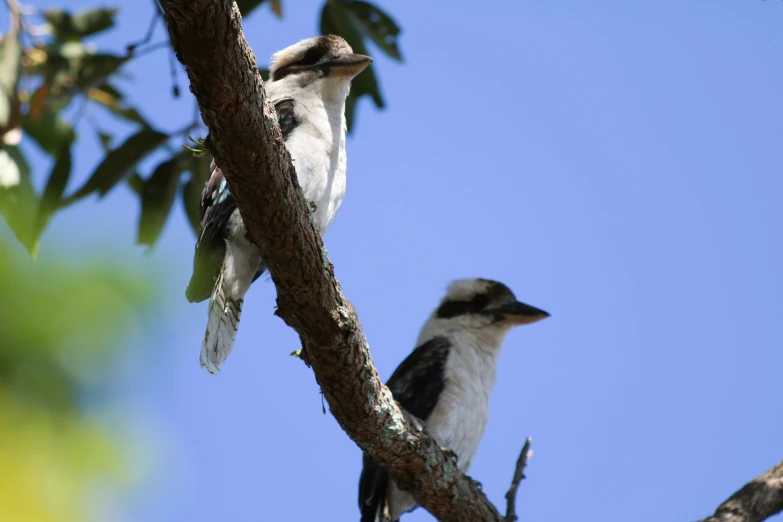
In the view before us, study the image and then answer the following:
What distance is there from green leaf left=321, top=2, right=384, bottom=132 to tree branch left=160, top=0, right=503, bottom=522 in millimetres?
1425

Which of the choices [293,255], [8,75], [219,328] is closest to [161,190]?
[8,75]

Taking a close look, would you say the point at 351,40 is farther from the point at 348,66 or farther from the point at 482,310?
the point at 482,310

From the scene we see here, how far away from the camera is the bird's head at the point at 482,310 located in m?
4.11

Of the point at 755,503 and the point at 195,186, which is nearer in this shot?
the point at 755,503

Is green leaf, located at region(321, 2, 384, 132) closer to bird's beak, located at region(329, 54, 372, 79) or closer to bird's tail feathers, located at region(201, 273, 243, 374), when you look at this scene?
bird's beak, located at region(329, 54, 372, 79)

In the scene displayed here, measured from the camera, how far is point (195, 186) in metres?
3.45

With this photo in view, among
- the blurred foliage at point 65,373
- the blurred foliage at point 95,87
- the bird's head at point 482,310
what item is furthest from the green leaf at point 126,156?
the blurred foliage at point 65,373

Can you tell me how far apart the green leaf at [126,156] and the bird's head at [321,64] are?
49 cm

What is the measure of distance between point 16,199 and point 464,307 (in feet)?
9.91

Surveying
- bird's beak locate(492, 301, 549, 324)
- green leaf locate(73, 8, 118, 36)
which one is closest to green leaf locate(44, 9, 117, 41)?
green leaf locate(73, 8, 118, 36)

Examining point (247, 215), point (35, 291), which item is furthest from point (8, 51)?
point (35, 291)

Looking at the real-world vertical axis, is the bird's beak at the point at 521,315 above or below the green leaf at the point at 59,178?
below

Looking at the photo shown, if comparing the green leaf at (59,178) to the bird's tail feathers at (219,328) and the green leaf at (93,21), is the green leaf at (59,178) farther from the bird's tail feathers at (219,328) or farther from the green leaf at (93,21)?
the bird's tail feathers at (219,328)

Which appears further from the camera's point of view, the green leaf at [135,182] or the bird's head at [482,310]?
the bird's head at [482,310]
